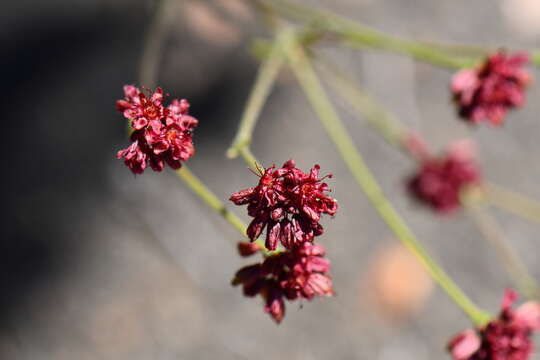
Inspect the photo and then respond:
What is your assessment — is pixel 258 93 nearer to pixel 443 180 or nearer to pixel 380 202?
pixel 380 202

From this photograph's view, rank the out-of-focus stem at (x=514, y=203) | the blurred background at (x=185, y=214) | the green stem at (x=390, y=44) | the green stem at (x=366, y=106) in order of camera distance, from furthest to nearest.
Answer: the out-of-focus stem at (x=514, y=203), the blurred background at (x=185, y=214), the green stem at (x=366, y=106), the green stem at (x=390, y=44)

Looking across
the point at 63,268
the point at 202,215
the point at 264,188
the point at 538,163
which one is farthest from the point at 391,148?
the point at 264,188

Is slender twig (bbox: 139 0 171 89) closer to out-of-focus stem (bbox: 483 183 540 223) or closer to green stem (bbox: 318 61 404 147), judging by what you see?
green stem (bbox: 318 61 404 147)

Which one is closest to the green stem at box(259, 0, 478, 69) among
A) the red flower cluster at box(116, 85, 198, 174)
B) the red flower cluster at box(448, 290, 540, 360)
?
the red flower cluster at box(448, 290, 540, 360)

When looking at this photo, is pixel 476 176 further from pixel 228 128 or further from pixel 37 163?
pixel 37 163

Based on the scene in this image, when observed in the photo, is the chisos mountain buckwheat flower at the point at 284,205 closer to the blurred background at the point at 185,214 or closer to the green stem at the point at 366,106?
the green stem at the point at 366,106

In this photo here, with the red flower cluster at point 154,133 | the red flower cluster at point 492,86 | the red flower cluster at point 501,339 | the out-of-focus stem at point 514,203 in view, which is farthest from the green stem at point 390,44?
the out-of-focus stem at point 514,203
